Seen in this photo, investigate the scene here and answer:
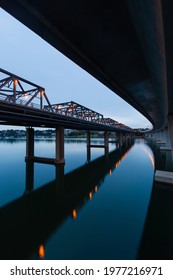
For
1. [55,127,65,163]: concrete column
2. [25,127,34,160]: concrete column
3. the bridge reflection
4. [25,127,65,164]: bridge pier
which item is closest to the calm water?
the bridge reflection

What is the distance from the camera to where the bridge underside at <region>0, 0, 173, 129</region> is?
3.55 metres

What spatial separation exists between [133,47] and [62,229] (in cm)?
1089

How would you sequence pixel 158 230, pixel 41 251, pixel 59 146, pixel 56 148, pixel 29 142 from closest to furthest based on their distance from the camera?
pixel 41 251 < pixel 158 230 < pixel 59 146 < pixel 56 148 < pixel 29 142

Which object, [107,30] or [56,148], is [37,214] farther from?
[56,148]

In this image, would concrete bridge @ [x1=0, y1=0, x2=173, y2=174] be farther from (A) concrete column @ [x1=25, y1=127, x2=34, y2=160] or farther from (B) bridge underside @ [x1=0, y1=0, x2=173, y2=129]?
(A) concrete column @ [x1=25, y1=127, x2=34, y2=160]

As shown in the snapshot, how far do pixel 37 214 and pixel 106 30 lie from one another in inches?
484

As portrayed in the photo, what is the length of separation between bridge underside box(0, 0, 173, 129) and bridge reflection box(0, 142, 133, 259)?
968 centimetres

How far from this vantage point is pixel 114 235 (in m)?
7.98

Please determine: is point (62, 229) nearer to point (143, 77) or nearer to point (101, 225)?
point (101, 225)

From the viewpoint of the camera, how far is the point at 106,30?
4910 millimetres

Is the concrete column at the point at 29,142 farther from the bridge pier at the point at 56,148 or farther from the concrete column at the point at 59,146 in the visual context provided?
the concrete column at the point at 59,146

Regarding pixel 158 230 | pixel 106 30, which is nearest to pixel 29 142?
pixel 158 230

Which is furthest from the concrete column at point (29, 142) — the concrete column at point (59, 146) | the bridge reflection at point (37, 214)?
the bridge reflection at point (37, 214)
